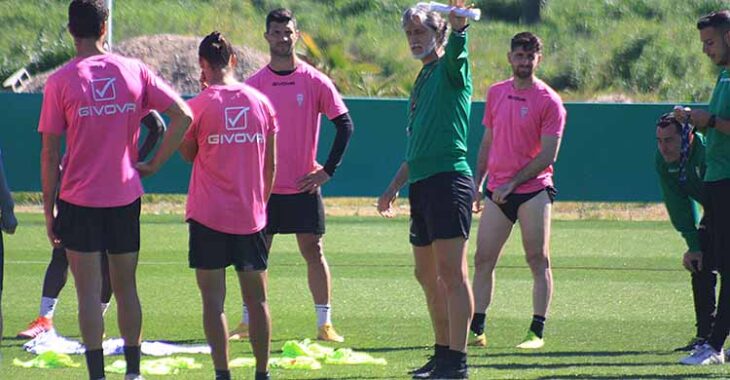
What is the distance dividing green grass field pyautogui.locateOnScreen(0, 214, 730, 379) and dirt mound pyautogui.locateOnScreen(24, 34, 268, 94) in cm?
916

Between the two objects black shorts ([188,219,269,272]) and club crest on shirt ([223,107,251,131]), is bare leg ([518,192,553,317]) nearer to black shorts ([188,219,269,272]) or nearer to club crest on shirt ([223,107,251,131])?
black shorts ([188,219,269,272])

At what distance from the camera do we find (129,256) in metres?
7.36

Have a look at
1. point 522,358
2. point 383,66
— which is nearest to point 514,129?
point 522,358

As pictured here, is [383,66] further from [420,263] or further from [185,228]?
[420,263]

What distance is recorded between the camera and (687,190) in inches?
368

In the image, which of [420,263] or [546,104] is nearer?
[420,263]

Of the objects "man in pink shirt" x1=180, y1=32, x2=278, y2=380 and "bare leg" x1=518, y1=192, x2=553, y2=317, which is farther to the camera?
"bare leg" x1=518, y1=192, x2=553, y2=317

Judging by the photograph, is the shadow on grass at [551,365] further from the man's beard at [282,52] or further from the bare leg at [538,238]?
the man's beard at [282,52]

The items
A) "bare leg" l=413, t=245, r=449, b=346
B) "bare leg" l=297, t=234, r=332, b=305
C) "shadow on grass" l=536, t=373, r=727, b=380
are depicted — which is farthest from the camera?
"bare leg" l=297, t=234, r=332, b=305

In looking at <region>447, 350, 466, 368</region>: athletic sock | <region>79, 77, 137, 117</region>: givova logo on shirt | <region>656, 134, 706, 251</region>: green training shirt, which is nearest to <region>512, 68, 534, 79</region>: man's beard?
<region>656, 134, 706, 251</region>: green training shirt

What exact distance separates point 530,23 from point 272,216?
1015 inches

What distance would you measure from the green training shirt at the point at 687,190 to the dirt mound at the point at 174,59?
1777 cm

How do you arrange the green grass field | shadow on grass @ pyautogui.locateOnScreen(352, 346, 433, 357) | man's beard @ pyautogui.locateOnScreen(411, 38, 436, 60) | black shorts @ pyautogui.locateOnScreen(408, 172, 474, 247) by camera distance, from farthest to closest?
shadow on grass @ pyautogui.locateOnScreen(352, 346, 433, 357) < the green grass field < man's beard @ pyautogui.locateOnScreen(411, 38, 436, 60) < black shorts @ pyautogui.locateOnScreen(408, 172, 474, 247)

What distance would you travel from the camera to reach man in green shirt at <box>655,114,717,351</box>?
927 centimetres
